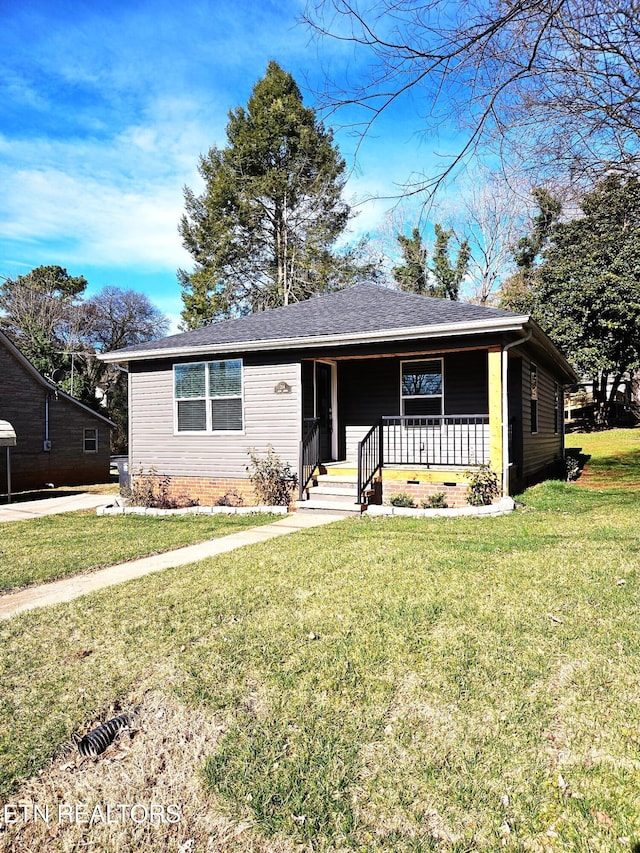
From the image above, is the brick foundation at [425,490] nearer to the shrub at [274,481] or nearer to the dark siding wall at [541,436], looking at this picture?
the shrub at [274,481]

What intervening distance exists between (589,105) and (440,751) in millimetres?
6792

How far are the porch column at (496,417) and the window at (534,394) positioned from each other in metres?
3.67

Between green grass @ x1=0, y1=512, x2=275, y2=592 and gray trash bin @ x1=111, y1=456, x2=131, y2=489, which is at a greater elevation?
gray trash bin @ x1=111, y1=456, x2=131, y2=489

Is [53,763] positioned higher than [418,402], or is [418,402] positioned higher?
[418,402]

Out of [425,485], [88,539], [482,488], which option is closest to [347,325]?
[425,485]

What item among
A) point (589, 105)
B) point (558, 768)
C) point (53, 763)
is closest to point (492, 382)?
point (589, 105)

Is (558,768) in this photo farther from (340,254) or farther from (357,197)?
(340,254)

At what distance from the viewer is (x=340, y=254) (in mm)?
25766

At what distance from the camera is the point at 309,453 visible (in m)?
10.4

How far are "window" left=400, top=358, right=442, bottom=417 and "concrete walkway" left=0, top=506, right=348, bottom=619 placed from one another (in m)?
3.60

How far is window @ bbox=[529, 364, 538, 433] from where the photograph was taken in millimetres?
12266

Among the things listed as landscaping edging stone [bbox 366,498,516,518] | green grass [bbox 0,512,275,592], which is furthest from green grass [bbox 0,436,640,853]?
landscaping edging stone [bbox 366,498,516,518]

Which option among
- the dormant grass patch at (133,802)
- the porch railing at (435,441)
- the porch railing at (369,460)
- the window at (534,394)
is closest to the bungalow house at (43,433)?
the porch railing at (369,460)

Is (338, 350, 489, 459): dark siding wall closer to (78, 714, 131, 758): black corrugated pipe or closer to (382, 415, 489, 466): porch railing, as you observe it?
(382, 415, 489, 466): porch railing
